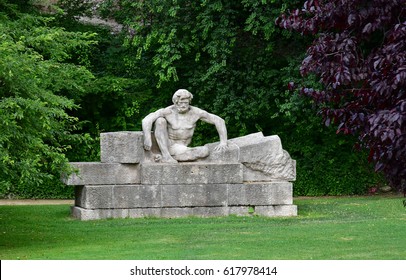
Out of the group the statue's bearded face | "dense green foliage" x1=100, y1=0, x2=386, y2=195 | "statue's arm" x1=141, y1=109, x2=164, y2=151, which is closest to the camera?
"statue's arm" x1=141, y1=109, x2=164, y2=151

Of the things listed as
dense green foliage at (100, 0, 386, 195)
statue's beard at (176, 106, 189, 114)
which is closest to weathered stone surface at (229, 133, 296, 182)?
statue's beard at (176, 106, 189, 114)

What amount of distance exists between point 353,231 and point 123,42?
11736 mm

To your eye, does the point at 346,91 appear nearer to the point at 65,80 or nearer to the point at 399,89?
the point at 399,89

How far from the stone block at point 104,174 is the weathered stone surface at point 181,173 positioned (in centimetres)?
19

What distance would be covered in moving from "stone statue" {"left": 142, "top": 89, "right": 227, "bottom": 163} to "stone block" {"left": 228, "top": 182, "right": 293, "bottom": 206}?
797 millimetres

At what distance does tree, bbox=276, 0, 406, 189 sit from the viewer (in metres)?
8.36

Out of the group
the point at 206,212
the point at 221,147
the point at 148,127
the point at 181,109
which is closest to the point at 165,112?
the point at 181,109

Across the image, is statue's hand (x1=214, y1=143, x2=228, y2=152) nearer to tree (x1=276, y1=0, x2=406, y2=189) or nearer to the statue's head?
the statue's head

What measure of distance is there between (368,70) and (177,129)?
31.6 ft

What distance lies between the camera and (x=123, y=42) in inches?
1009

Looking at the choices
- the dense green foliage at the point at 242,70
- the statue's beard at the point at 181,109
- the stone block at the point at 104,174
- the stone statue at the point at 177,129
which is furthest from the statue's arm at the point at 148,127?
the dense green foliage at the point at 242,70

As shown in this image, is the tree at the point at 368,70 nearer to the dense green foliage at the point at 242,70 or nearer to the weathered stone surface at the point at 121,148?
the weathered stone surface at the point at 121,148

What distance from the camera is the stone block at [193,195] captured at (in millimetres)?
18016
